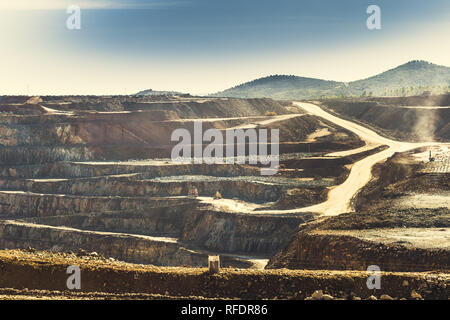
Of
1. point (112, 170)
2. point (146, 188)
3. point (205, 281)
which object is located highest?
point (205, 281)

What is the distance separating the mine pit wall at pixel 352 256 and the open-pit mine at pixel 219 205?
0.34ft

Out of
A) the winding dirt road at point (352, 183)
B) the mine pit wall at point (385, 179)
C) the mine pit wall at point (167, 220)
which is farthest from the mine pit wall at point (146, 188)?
the mine pit wall at point (385, 179)

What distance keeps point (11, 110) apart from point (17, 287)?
308 feet

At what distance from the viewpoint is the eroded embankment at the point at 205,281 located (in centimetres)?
2842

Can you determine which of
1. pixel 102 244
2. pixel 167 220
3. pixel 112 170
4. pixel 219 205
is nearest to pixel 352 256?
pixel 219 205

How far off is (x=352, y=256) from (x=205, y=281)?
38.2 ft

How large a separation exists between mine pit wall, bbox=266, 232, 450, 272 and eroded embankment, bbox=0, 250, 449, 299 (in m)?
6.11

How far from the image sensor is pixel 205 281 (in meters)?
29.8

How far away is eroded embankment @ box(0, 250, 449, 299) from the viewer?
28422mm

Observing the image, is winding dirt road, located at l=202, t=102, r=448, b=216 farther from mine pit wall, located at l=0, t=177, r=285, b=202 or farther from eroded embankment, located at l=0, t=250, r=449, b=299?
eroded embankment, located at l=0, t=250, r=449, b=299

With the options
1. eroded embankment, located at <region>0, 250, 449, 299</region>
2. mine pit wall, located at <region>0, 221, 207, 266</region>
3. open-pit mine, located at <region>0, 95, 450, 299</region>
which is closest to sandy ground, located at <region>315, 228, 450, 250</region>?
open-pit mine, located at <region>0, 95, 450, 299</region>

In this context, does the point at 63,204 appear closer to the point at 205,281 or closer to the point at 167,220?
the point at 167,220

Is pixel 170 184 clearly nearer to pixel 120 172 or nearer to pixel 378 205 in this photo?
pixel 120 172

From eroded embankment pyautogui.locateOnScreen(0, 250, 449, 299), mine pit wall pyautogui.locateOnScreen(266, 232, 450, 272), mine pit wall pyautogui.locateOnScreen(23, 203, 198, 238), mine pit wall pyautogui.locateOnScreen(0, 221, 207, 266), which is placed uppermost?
eroded embankment pyautogui.locateOnScreen(0, 250, 449, 299)
